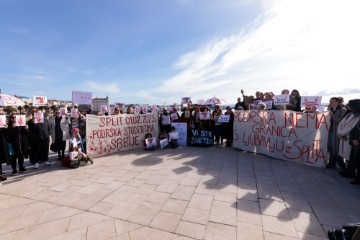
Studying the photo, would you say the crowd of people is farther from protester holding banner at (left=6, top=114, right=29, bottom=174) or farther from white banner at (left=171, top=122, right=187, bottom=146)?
→ white banner at (left=171, top=122, right=187, bottom=146)

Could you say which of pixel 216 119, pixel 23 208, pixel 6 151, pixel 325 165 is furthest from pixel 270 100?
pixel 6 151

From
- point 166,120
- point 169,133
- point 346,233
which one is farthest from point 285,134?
point 346,233

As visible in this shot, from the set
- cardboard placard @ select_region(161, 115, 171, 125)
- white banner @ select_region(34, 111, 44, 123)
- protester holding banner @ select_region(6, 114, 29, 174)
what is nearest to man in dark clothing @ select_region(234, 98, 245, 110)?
cardboard placard @ select_region(161, 115, 171, 125)

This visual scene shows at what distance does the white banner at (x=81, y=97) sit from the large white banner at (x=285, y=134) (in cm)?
613

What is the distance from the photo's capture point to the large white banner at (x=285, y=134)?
6125 mm

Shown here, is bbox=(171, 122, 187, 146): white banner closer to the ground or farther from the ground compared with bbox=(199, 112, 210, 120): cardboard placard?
Answer: closer to the ground

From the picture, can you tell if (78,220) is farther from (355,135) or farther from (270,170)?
(355,135)

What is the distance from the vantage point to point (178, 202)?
12.8ft

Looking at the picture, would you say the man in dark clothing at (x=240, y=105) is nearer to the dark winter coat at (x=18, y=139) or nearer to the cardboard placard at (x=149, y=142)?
the cardboard placard at (x=149, y=142)

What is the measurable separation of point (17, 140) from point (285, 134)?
839 centimetres

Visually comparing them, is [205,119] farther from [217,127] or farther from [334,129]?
[334,129]

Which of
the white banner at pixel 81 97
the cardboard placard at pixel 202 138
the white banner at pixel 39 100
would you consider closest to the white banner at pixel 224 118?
the cardboard placard at pixel 202 138

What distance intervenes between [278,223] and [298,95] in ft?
20.0

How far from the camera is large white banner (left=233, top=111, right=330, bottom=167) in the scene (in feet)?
20.1
